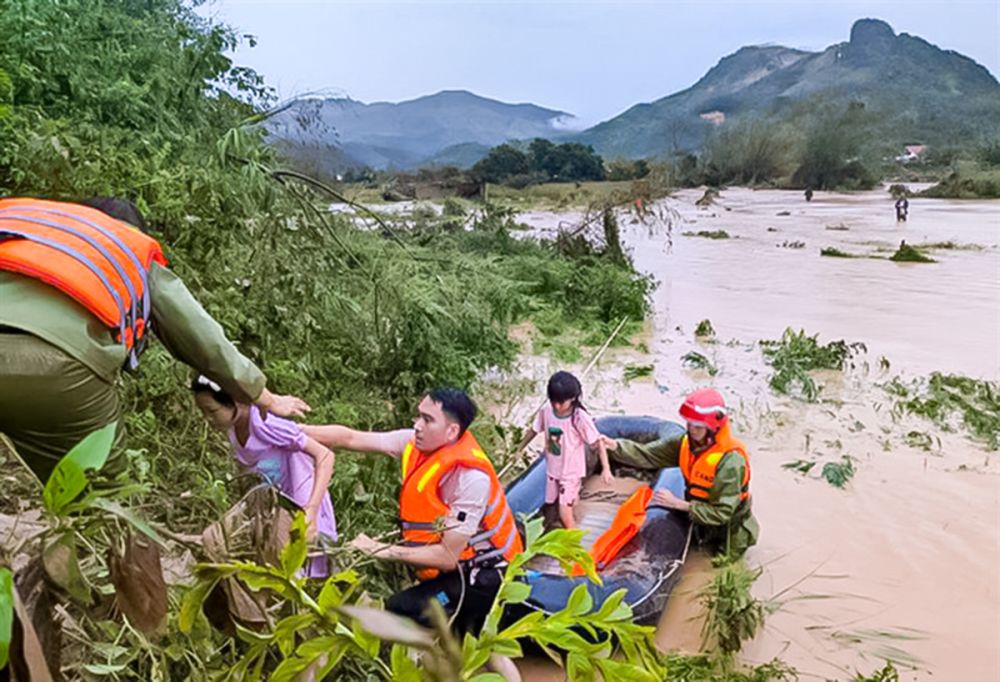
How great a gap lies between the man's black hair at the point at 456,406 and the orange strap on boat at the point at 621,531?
1598mm

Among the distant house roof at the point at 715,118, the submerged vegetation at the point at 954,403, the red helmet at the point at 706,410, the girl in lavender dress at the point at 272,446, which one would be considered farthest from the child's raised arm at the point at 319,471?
the distant house roof at the point at 715,118

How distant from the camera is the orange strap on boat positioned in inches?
164

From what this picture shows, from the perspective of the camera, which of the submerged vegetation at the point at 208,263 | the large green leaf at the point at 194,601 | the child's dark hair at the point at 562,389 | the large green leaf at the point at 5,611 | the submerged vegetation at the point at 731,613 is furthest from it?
the child's dark hair at the point at 562,389

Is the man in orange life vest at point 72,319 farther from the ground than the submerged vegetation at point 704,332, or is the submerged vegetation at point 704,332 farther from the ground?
the man in orange life vest at point 72,319

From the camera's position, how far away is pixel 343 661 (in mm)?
2006

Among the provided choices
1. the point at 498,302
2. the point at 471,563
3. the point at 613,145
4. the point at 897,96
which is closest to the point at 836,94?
the point at 897,96

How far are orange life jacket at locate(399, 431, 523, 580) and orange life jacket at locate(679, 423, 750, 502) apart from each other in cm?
173

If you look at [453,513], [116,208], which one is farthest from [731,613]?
[116,208]

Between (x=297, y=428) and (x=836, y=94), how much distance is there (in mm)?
79856

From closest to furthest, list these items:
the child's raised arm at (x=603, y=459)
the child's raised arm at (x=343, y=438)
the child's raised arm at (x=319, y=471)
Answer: the child's raised arm at (x=319, y=471) → the child's raised arm at (x=343, y=438) → the child's raised arm at (x=603, y=459)

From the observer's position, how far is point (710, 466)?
4.30m

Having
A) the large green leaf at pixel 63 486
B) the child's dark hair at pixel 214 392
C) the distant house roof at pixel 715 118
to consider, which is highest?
the distant house roof at pixel 715 118

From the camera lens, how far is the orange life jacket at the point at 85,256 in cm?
183

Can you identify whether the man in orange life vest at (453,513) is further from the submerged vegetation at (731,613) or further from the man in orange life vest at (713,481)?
the man in orange life vest at (713,481)
